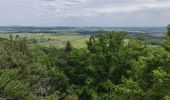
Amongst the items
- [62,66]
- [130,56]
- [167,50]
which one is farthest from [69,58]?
[167,50]

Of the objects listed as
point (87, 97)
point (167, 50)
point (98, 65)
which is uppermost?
point (167, 50)

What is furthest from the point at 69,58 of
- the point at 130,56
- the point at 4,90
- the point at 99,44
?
the point at 4,90

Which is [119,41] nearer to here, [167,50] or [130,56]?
[130,56]

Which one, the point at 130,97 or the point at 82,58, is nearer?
the point at 130,97

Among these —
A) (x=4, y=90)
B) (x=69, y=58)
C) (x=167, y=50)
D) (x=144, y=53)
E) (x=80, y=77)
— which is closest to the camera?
(x=167, y=50)

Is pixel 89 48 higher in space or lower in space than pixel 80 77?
higher

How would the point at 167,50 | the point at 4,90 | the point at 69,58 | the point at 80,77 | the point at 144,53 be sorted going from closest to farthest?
the point at 167,50 < the point at 4,90 < the point at 144,53 < the point at 80,77 < the point at 69,58
